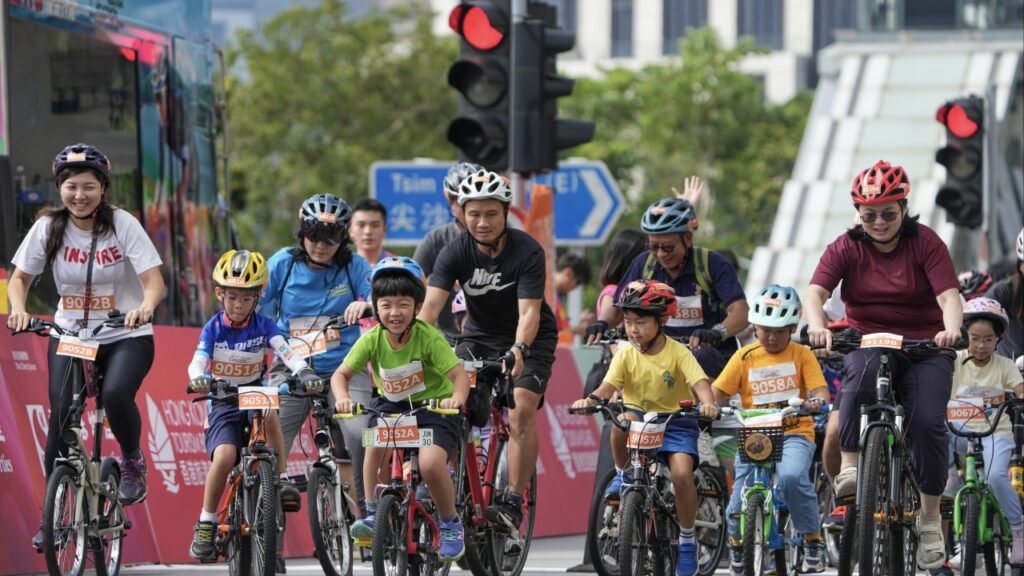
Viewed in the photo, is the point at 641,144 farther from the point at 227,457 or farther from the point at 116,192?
the point at 227,457

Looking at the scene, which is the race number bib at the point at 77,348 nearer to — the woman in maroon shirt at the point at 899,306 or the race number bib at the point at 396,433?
the race number bib at the point at 396,433

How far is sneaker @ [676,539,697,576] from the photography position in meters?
11.6

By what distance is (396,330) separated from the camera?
10.9m

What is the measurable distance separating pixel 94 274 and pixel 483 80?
13.7 ft

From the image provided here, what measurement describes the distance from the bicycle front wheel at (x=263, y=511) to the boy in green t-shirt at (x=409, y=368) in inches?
15.0

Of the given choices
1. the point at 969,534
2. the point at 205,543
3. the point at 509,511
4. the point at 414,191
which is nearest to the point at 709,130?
the point at 414,191

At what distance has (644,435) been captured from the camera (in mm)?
11266

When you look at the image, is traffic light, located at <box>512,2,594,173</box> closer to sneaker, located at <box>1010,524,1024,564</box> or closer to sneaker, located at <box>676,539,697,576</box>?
sneaker, located at <box>1010,524,1024,564</box>

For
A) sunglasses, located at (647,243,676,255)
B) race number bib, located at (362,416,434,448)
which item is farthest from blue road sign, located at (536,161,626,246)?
race number bib, located at (362,416,434,448)

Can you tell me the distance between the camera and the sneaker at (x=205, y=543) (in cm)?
1101

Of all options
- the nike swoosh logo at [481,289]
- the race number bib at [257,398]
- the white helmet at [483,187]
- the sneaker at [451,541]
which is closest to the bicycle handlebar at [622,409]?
the sneaker at [451,541]

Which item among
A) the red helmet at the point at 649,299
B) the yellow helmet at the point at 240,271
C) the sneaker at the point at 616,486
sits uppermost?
the yellow helmet at the point at 240,271

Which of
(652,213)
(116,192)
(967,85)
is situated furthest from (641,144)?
(652,213)

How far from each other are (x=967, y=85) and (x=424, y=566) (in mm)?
39311
